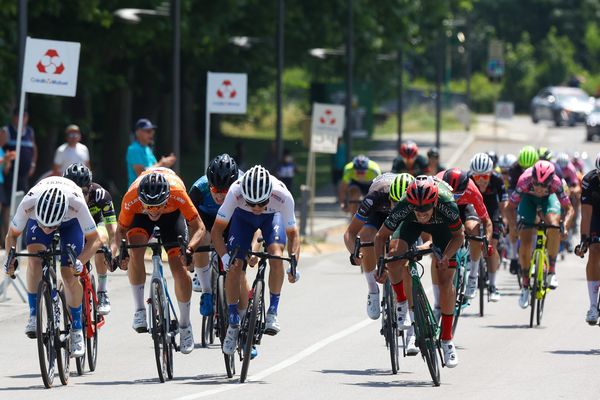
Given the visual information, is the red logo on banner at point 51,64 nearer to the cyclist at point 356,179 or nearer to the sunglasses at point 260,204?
the cyclist at point 356,179

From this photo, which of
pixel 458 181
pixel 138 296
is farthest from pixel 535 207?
pixel 138 296

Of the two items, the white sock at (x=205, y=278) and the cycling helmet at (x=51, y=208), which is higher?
the cycling helmet at (x=51, y=208)

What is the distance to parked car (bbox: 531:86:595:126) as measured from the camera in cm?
7175

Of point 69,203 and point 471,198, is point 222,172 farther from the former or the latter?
point 471,198

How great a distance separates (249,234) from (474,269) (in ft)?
16.6

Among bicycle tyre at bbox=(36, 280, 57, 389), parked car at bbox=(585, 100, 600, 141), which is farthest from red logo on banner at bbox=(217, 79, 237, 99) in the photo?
parked car at bbox=(585, 100, 600, 141)

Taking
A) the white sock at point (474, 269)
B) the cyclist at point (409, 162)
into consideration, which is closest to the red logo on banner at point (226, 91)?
the cyclist at point (409, 162)

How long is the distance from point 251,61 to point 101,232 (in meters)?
30.7

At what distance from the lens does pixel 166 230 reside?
1392 cm

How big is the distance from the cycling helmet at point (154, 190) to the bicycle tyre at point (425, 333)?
2075 mm

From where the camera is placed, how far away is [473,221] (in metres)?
15.4

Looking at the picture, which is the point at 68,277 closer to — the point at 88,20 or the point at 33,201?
the point at 33,201

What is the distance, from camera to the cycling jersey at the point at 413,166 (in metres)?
22.6

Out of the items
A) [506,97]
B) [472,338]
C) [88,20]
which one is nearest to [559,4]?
[506,97]
